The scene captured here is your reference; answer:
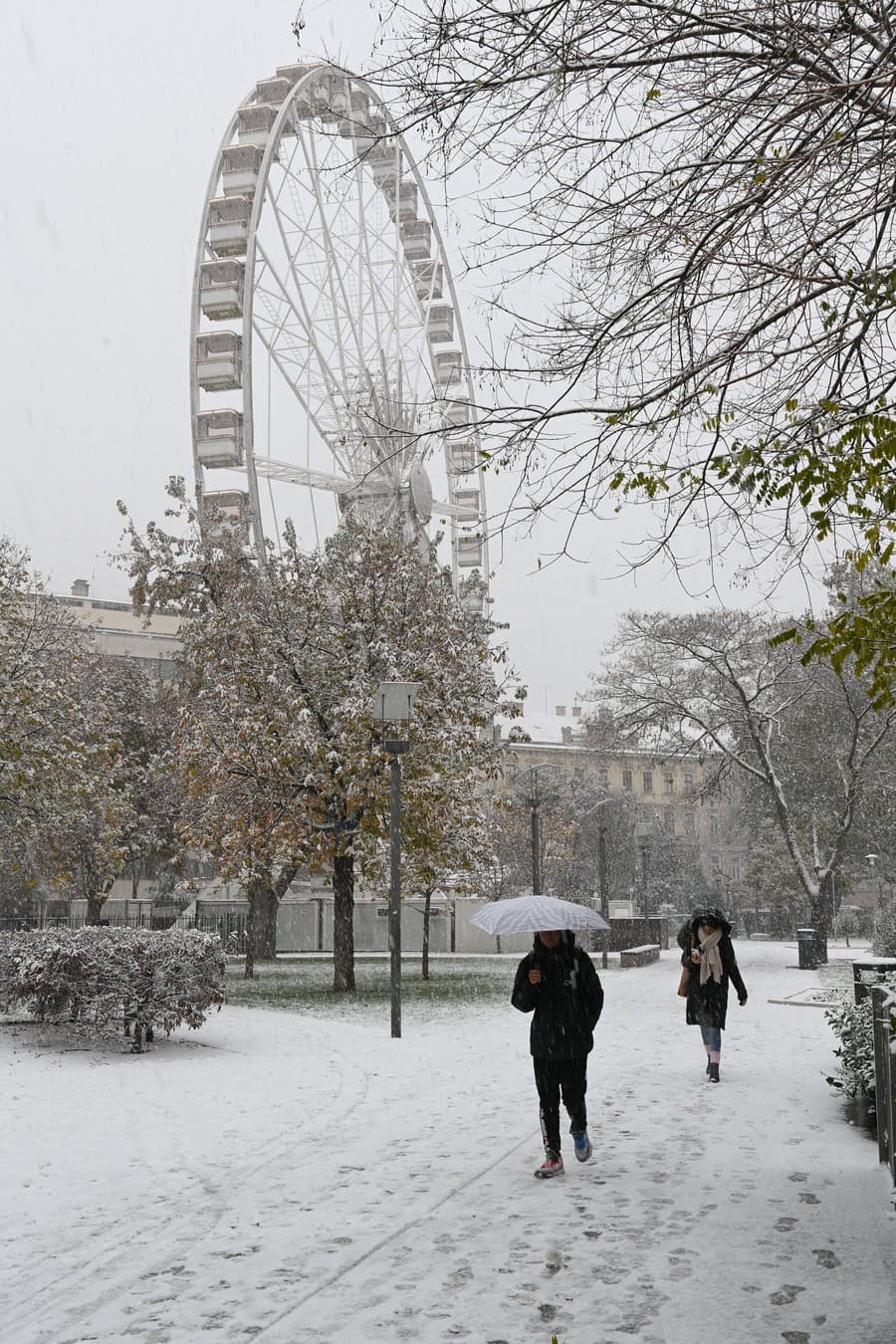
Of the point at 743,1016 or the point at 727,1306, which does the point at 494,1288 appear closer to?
the point at 727,1306

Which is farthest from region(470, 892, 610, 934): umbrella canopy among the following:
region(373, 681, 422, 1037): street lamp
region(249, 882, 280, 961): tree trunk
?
region(249, 882, 280, 961): tree trunk

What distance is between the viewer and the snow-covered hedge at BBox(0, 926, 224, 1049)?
522 inches

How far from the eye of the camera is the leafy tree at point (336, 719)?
2170cm

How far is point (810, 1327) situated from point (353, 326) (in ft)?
106

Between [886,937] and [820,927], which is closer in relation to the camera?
[886,937]

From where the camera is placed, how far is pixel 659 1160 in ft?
27.0

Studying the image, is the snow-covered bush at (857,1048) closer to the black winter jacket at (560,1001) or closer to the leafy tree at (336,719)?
the black winter jacket at (560,1001)

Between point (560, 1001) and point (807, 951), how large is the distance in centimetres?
2446

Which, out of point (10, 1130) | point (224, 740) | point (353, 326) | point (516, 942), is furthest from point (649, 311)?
point (516, 942)

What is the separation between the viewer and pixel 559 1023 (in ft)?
26.4

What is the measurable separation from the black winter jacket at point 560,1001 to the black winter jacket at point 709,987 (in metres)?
3.88

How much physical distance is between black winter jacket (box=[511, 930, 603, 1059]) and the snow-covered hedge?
613cm

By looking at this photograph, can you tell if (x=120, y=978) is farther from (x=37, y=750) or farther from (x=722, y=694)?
(x=722, y=694)

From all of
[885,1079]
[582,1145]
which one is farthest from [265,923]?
[885,1079]
